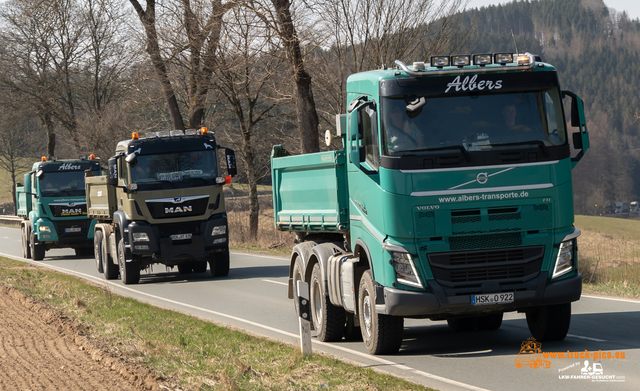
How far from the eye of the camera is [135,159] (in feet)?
54.3

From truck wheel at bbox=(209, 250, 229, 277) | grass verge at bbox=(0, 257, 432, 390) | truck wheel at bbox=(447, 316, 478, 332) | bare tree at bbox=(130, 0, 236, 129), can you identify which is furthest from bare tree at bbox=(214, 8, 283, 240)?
truck wheel at bbox=(447, 316, 478, 332)

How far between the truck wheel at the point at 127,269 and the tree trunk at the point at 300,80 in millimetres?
7016

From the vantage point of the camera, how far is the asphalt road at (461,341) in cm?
682

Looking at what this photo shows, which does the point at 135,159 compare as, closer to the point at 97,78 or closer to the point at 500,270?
the point at 500,270

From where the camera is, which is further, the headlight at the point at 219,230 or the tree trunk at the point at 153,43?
the tree trunk at the point at 153,43

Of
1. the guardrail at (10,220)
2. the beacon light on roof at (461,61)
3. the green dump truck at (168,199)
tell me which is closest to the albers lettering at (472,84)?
the beacon light on roof at (461,61)

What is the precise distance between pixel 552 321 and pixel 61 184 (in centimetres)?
2036

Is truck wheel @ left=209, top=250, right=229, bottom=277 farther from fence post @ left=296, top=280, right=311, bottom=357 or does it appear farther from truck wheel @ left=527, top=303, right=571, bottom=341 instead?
truck wheel @ left=527, top=303, right=571, bottom=341

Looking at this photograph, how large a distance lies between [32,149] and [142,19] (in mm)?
35657

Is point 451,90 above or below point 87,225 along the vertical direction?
Result: above

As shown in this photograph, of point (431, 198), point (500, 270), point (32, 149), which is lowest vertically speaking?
point (500, 270)

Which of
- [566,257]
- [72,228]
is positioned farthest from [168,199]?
[566,257]

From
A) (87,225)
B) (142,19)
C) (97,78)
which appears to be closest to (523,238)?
(87,225)

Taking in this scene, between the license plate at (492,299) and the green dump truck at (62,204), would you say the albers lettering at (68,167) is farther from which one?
the license plate at (492,299)
